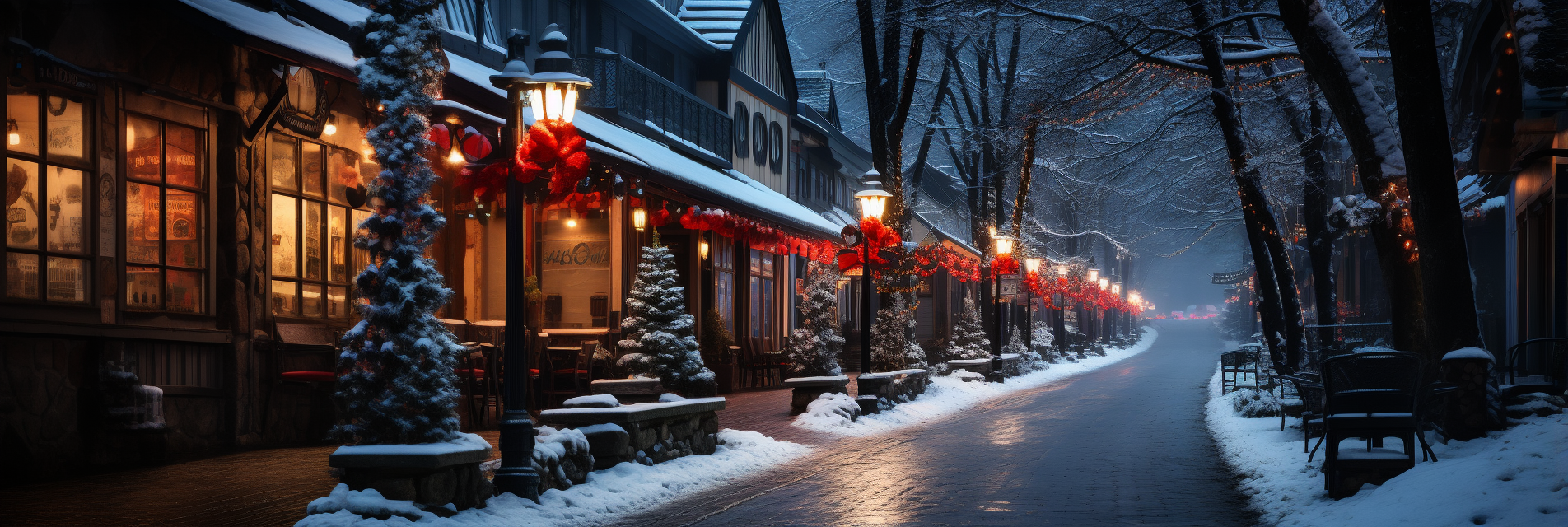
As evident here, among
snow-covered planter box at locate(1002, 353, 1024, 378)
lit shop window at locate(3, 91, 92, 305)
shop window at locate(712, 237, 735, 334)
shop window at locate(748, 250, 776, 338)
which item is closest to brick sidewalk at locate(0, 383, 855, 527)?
lit shop window at locate(3, 91, 92, 305)

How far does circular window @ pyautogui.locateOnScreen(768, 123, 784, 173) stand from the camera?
1282 inches

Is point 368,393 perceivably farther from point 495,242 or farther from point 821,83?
point 821,83

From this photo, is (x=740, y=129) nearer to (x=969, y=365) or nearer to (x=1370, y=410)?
(x=969, y=365)

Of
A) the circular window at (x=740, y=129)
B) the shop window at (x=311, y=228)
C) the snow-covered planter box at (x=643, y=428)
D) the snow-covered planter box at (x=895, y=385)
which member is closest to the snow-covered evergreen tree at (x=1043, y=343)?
the circular window at (x=740, y=129)

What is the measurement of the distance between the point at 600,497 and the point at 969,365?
2019 centimetres

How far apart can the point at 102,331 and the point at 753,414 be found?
979 centimetres

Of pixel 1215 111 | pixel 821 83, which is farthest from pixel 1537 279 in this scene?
pixel 821 83

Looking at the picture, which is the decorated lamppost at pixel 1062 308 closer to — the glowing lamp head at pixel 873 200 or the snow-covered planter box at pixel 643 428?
the glowing lamp head at pixel 873 200

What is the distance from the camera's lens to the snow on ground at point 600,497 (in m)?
7.93

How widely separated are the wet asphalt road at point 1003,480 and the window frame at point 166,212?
5036 millimetres

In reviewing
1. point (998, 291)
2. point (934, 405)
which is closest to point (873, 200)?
point (934, 405)

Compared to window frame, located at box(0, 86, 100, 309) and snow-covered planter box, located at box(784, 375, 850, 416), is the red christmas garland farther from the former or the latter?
snow-covered planter box, located at box(784, 375, 850, 416)

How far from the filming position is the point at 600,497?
10125 millimetres

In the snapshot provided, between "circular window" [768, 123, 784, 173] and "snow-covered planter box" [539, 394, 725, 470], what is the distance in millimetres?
19520
